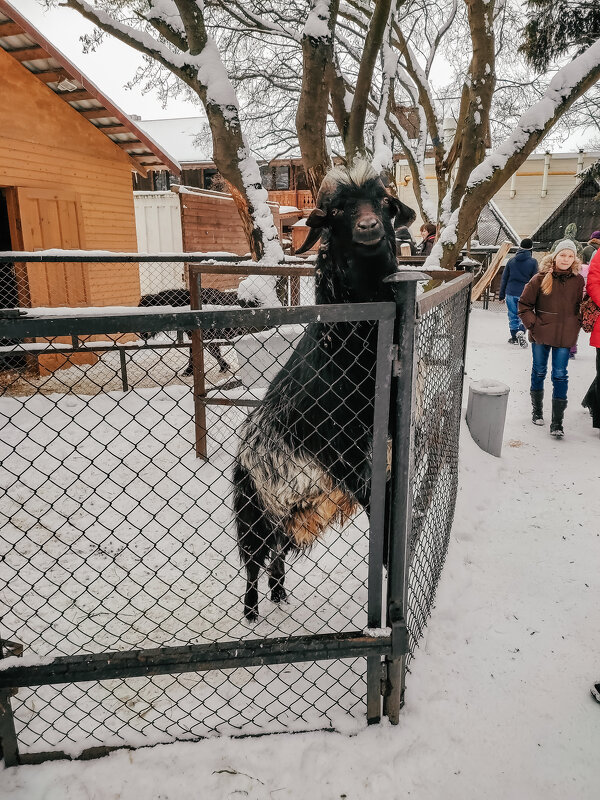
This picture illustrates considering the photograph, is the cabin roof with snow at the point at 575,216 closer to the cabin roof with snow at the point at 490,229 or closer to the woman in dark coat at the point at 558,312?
the cabin roof with snow at the point at 490,229

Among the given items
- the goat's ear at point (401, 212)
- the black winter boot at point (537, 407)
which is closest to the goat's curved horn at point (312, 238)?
the goat's ear at point (401, 212)

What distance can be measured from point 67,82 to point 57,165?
4.69ft

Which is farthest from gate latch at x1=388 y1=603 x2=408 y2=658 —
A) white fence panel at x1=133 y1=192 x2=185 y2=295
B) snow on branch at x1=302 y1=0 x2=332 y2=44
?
white fence panel at x1=133 y1=192 x2=185 y2=295

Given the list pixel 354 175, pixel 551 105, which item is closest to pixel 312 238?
pixel 354 175

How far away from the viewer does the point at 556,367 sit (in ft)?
18.4

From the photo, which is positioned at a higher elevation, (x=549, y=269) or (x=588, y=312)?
(x=549, y=269)

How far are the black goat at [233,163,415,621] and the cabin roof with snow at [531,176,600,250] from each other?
19.7m

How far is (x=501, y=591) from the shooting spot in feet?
10.1

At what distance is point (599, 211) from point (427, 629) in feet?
72.6

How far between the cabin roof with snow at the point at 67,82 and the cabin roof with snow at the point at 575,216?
1538cm

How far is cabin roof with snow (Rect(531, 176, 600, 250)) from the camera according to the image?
64.5ft

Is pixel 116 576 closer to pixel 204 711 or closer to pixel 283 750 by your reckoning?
pixel 204 711

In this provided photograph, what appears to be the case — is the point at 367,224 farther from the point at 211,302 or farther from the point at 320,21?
the point at 320,21

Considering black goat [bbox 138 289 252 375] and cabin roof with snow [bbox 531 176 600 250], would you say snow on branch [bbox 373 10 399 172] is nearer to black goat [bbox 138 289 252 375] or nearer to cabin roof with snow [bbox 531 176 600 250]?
black goat [bbox 138 289 252 375]
